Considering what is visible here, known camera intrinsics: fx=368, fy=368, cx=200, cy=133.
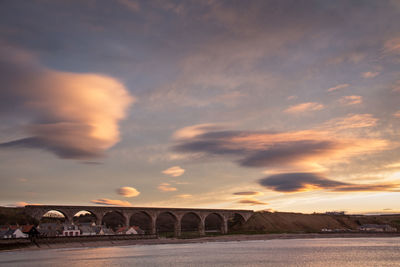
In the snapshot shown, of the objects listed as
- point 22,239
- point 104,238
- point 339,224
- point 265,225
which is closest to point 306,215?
point 339,224

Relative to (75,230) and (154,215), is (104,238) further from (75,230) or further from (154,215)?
(154,215)

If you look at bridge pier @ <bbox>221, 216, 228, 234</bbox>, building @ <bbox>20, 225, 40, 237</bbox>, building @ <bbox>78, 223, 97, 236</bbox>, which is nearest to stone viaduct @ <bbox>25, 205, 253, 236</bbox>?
bridge pier @ <bbox>221, 216, 228, 234</bbox>

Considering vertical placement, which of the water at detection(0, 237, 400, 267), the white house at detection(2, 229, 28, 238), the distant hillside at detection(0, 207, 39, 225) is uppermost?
the distant hillside at detection(0, 207, 39, 225)

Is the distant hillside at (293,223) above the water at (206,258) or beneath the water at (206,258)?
above

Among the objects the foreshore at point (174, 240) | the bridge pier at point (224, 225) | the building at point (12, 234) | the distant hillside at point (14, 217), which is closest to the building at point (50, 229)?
the distant hillside at point (14, 217)

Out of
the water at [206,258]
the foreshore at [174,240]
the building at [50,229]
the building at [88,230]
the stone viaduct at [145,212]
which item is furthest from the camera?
the stone viaduct at [145,212]

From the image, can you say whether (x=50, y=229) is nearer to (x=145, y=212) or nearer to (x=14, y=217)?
(x=14, y=217)

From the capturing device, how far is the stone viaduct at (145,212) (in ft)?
297

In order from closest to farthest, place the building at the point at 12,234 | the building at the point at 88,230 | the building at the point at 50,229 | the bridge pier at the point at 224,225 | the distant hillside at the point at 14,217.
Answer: the building at the point at 12,234, the building at the point at 50,229, the distant hillside at the point at 14,217, the building at the point at 88,230, the bridge pier at the point at 224,225

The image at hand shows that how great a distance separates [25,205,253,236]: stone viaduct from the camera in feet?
297

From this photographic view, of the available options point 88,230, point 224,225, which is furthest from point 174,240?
point 224,225

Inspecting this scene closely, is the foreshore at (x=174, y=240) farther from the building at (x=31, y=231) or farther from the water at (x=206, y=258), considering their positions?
the building at (x=31, y=231)

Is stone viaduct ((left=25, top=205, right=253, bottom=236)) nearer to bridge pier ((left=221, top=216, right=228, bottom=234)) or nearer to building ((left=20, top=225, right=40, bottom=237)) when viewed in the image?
bridge pier ((left=221, top=216, right=228, bottom=234))

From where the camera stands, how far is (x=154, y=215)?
117 m
